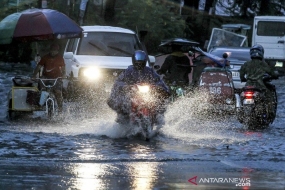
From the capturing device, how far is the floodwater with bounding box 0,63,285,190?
30.7ft

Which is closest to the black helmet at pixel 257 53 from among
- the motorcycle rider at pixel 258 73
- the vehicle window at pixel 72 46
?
the motorcycle rider at pixel 258 73

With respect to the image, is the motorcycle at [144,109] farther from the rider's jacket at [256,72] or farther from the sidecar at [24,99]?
the sidecar at [24,99]

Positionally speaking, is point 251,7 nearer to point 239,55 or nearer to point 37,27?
point 239,55

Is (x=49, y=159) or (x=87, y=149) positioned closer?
(x=49, y=159)

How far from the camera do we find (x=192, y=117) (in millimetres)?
18562

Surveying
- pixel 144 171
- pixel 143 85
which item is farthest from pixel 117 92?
pixel 144 171

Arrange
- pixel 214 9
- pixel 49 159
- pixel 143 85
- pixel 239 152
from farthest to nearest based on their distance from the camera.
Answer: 1. pixel 214 9
2. pixel 143 85
3. pixel 239 152
4. pixel 49 159

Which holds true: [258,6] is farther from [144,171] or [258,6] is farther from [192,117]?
[144,171]

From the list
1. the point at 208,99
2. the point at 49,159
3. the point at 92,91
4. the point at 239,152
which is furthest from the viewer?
the point at 92,91

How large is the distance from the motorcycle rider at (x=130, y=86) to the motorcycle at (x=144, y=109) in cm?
13

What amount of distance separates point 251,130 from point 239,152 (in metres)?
3.81

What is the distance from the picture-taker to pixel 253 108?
16.1 metres

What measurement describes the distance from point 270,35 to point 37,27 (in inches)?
987

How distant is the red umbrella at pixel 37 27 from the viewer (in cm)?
1844
